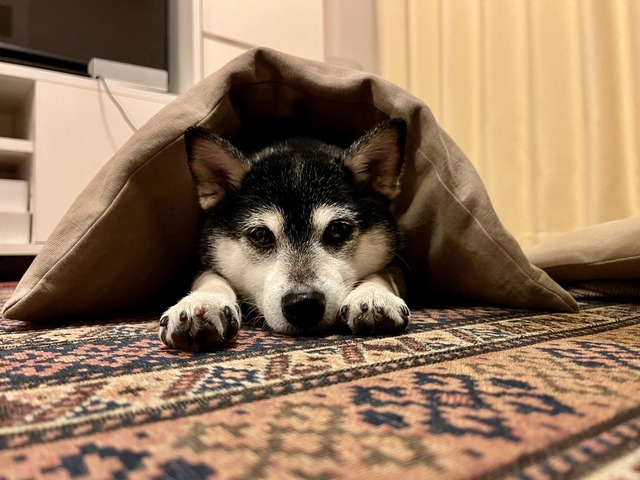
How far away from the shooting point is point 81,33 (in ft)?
11.1

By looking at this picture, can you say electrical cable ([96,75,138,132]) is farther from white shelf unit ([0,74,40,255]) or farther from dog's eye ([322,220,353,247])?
dog's eye ([322,220,353,247])

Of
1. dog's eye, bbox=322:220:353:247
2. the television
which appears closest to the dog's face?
dog's eye, bbox=322:220:353:247

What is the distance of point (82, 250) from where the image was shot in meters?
1.40

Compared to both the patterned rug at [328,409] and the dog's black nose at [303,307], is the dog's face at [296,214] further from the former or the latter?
the patterned rug at [328,409]

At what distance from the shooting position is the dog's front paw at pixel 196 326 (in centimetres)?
107

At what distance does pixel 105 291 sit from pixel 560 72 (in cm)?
269

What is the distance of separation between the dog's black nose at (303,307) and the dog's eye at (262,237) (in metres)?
0.27

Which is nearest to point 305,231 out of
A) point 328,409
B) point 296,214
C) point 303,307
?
point 296,214

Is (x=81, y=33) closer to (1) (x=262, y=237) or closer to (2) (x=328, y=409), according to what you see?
(1) (x=262, y=237)

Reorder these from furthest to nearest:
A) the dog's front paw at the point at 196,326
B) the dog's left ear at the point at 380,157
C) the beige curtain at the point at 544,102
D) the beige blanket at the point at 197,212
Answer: the beige curtain at the point at 544,102 < the dog's left ear at the point at 380,157 < the beige blanket at the point at 197,212 < the dog's front paw at the point at 196,326

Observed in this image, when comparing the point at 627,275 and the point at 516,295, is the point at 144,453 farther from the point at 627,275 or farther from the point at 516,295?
the point at 627,275

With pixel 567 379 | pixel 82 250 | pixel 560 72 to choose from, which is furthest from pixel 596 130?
pixel 82 250

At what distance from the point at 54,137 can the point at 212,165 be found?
2.01m

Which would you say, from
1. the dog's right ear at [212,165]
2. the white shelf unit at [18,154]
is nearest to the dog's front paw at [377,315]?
the dog's right ear at [212,165]
